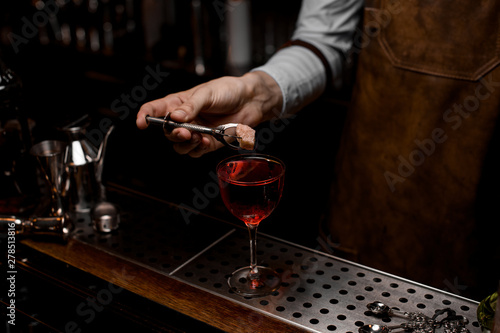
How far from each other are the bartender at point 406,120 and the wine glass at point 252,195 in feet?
0.87

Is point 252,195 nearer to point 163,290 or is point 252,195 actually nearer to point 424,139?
point 163,290

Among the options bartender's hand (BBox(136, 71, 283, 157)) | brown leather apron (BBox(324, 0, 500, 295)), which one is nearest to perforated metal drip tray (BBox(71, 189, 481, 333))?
bartender's hand (BBox(136, 71, 283, 157))

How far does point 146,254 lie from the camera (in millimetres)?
1302

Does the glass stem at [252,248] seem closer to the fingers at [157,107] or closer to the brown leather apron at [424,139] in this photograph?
the fingers at [157,107]

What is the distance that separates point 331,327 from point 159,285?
1.27 feet

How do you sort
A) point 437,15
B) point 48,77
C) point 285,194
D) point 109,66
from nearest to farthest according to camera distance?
1. point 437,15
2. point 285,194
3. point 109,66
4. point 48,77

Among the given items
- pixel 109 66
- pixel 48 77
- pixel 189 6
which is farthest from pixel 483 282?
pixel 48 77

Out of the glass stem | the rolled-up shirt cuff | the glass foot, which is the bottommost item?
the glass foot

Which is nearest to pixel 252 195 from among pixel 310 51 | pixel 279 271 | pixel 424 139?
pixel 279 271

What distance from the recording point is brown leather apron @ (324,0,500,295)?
154 cm

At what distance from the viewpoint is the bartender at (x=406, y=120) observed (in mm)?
1524

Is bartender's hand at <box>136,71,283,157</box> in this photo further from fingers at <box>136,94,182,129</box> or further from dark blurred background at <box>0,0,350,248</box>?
dark blurred background at <box>0,0,350,248</box>

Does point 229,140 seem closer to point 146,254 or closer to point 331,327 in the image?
point 146,254

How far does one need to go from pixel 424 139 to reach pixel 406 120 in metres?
0.08
